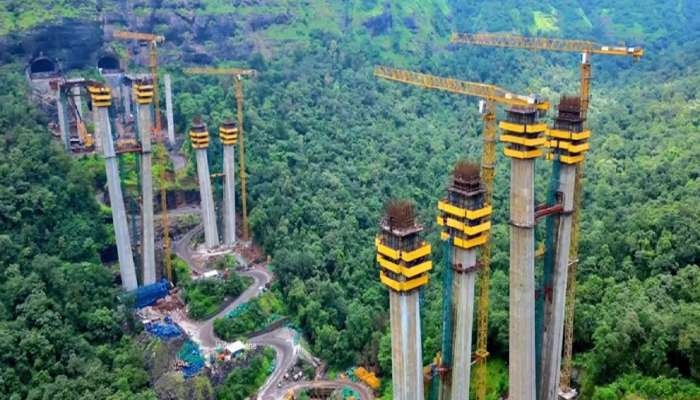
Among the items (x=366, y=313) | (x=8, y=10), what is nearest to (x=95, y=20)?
(x=8, y=10)

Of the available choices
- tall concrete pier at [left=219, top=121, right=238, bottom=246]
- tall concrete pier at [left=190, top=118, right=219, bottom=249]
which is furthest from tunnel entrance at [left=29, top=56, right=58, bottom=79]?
tall concrete pier at [left=219, top=121, right=238, bottom=246]

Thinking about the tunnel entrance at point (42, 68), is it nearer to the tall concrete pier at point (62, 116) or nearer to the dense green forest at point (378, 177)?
the dense green forest at point (378, 177)

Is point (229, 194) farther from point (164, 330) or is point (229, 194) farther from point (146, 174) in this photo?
point (164, 330)

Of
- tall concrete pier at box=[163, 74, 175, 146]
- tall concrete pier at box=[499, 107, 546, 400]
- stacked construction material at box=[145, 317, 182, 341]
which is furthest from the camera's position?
tall concrete pier at box=[163, 74, 175, 146]

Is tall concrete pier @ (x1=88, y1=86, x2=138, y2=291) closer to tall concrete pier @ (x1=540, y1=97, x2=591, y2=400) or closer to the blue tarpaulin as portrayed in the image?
the blue tarpaulin

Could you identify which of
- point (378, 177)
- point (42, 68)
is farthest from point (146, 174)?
point (42, 68)

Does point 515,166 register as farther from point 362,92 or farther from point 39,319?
point 362,92
